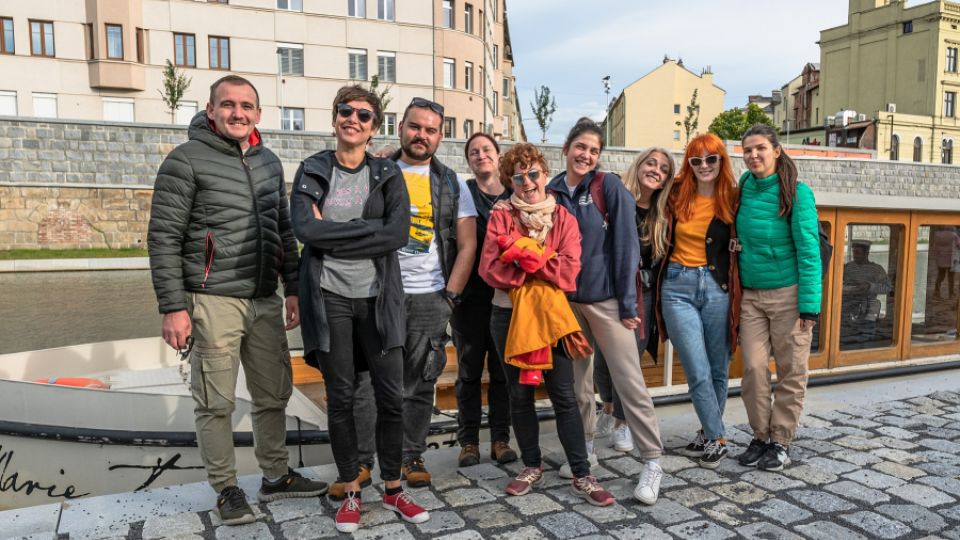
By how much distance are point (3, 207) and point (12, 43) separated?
12.5 meters

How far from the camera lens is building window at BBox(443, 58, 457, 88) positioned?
38062 mm

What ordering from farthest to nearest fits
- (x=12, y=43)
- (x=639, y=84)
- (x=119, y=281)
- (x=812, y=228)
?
1. (x=639, y=84)
2. (x=12, y=43)
3. (x=119, y=281)
4. (x=812, y=228)

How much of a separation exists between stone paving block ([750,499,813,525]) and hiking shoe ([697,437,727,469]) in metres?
0.58

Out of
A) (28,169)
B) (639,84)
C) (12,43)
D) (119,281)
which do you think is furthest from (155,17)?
(639,84)

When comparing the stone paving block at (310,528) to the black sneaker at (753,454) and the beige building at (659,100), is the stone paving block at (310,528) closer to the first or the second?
the black sneaker at (753,454)

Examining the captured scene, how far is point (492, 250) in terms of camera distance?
12.4ft

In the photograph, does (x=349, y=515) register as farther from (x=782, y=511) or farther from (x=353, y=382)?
(x=782, y=511)

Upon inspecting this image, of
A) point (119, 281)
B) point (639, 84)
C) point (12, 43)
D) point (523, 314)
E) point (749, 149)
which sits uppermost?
point (639, 84)

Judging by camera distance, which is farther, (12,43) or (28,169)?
(12,43)

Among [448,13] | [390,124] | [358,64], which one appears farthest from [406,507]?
[448,13]

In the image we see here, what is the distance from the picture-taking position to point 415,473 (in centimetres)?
402

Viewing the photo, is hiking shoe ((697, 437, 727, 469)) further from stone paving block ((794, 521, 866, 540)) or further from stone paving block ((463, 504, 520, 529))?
stone paving block ((463, 504, 520, 529))

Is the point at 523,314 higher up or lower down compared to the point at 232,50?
lower down

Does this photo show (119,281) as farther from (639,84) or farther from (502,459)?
(639,84)
